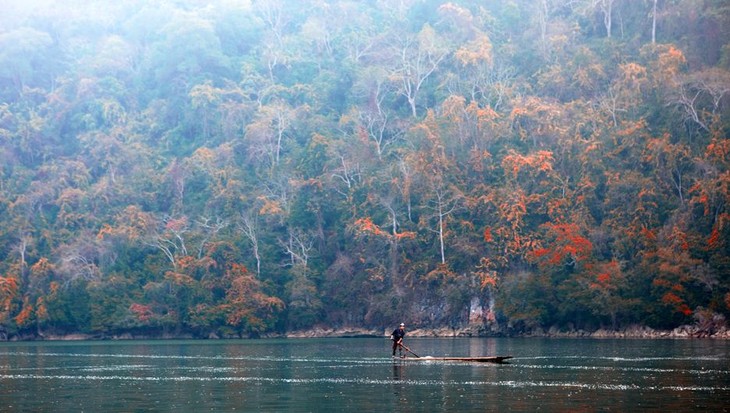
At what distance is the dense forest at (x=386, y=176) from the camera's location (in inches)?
2852

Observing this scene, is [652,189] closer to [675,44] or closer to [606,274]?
[606,274]

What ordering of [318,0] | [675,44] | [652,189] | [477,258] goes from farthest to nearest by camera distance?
[318,0], [675,44], [477,258], [652,189]

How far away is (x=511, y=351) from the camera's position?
50.9 meters

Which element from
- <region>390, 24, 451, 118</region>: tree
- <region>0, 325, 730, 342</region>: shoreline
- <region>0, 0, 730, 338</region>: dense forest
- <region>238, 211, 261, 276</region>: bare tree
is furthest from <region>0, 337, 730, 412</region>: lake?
<region>390, 24, 451, 118</region>: tree

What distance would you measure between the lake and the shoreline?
14729 mm

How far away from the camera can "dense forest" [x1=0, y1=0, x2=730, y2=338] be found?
238ft

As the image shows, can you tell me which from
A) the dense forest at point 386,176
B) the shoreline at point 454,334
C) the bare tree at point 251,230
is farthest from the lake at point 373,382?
the bare tree at point 251,230

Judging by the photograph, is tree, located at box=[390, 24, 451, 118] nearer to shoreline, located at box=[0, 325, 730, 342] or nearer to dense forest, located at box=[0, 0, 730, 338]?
dense forest, located at box=[0, 0, 730, 338]

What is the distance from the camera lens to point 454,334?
7575cm

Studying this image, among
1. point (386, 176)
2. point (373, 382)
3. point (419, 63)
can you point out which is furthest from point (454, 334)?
point (373, 382)

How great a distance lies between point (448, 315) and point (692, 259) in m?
18.7

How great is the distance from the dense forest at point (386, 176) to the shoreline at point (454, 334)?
0.58m

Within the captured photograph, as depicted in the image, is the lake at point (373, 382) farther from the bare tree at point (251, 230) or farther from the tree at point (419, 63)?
the tree at point (419, 63)

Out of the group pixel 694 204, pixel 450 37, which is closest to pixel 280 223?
pixel 450 37
